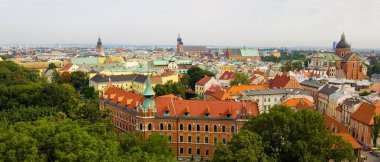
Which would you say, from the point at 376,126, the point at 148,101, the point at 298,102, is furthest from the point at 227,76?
the point at 148,101

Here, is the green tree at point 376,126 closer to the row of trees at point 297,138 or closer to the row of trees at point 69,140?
the row of trees at point 297,138

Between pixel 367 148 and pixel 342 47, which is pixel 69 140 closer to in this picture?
pixel 367 148

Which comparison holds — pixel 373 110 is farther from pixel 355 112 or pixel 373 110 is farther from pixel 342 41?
pixel 342 41

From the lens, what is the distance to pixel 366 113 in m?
66.6

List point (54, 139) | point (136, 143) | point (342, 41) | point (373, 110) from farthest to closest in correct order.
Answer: point (342, 41)
point (373, 110)
point (136, 143)
point (54, 139)

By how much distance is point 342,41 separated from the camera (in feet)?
520

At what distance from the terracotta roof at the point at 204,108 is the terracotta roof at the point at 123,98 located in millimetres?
4004

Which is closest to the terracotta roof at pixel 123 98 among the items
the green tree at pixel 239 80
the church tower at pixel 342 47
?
the green tree at pixel 239 80

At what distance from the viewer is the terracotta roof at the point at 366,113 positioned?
2557 inches

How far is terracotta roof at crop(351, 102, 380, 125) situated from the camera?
213ft

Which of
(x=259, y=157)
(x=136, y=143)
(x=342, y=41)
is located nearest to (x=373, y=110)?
(x=259, y=157)

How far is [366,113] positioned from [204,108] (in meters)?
29.1

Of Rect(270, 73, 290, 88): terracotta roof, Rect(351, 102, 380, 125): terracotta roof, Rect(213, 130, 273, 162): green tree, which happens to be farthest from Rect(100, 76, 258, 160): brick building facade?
Rect(270, 73, 290, 88): terracotta roof

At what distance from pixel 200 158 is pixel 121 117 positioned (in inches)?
628
